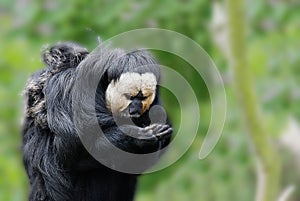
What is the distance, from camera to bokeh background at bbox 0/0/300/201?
3.27 m

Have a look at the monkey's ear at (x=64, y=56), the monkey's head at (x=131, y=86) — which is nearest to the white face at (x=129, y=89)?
the monkey's head at (x=131, y=86)

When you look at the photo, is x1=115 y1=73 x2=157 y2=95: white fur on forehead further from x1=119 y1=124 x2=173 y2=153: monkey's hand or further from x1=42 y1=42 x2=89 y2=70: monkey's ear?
x1=42 y1=42 x2=89 y2=70: monkey's ear

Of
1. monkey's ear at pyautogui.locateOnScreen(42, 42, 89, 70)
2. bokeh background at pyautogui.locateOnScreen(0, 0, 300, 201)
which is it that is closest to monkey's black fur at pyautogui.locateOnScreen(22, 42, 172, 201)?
monkey's ear at pyautogui.locateOnScreen(42, 42, 89, 70)

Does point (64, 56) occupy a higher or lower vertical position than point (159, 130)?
higher

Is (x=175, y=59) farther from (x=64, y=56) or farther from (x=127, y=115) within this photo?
(x=127, y=115)

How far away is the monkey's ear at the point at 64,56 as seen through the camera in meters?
1.55

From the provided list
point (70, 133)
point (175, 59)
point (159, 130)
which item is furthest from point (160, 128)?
point (175, 59)

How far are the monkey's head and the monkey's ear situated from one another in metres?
0.14

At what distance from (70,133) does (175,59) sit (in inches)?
57.2

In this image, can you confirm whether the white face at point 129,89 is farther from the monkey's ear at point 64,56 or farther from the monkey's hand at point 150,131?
the monkey's ear at point 64,56

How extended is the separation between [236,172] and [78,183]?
292 cm

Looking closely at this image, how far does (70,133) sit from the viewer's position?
145cm

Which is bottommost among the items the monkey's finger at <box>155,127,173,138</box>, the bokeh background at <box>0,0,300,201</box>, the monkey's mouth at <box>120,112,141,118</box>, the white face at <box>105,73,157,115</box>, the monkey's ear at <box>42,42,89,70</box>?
the monkey's finger at <box>155,127,173,138</box>

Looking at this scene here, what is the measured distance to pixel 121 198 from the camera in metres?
1.56
